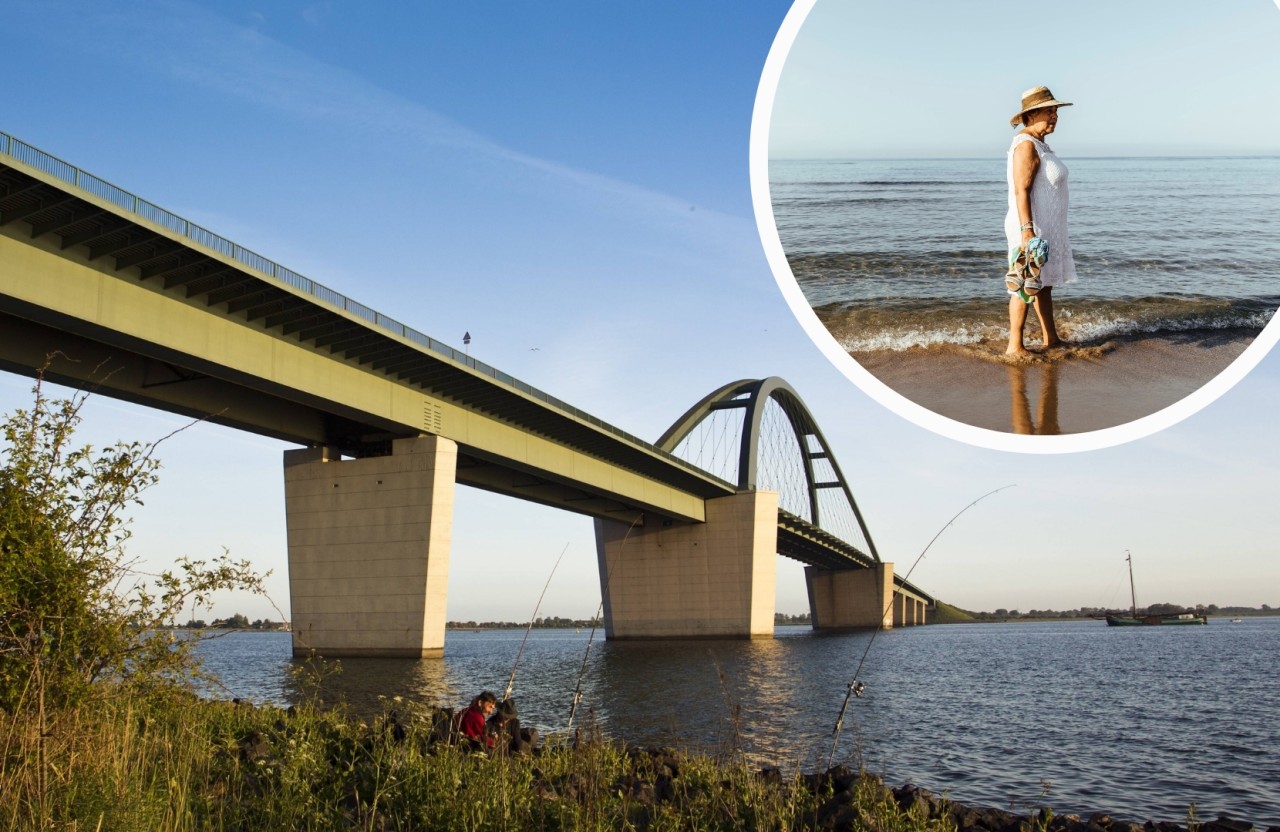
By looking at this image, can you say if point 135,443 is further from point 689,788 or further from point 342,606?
point 342,606

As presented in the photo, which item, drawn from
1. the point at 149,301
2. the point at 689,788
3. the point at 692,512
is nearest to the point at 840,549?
the point at 692,512

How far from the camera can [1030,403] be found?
4.99 meters

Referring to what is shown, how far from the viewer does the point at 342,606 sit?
40312 millimetres

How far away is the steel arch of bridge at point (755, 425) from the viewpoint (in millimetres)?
69562

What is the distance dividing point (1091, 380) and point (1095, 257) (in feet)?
1.94

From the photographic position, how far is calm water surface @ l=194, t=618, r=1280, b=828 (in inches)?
558

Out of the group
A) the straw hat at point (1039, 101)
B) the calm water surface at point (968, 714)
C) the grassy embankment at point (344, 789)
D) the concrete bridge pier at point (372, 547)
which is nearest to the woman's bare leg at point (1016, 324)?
the straw hat at point (1039, 101)

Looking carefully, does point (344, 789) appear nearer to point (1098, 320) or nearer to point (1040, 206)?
point (1098, 320)

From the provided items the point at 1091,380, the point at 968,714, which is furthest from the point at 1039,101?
the point at 968,714

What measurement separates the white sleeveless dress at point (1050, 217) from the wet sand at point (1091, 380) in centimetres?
38

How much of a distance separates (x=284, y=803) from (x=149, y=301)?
23253mm

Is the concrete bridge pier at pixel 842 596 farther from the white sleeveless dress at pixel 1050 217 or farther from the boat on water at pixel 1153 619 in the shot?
the white sleeveless dress at pixel 1050 217

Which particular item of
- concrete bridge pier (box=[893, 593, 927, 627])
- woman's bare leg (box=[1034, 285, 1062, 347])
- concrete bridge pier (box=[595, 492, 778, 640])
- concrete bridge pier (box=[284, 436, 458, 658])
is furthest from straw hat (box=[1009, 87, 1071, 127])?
concrete bridge pier (box=[893, 593, 927, 627])

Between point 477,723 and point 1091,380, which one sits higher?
point 1091,380
